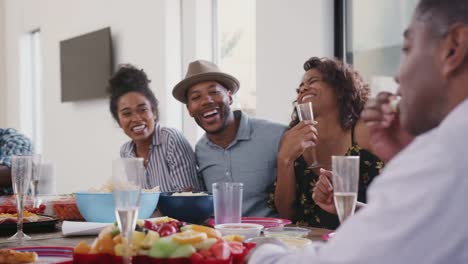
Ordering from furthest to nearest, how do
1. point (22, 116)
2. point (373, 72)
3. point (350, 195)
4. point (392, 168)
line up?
point (22, 116)
point (373, 72)
point (350, 195)
point (392, 168)

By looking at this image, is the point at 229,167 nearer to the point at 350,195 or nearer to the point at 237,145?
the point at 237,145

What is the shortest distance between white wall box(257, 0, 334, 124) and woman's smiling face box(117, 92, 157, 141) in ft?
4.23

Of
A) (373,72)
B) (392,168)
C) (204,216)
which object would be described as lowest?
(204,216)

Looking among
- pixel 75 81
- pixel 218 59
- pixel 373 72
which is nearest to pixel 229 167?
pixel 373 72

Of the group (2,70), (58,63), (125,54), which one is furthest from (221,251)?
(2,70)

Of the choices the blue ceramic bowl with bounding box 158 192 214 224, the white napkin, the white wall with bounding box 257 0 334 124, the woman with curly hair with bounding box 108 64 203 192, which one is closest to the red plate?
the blue ceramic bowl with bounding box 158 192 214 224

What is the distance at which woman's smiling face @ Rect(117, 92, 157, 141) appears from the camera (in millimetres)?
2848

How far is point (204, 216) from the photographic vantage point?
1.84 meters

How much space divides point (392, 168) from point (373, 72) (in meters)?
3.00

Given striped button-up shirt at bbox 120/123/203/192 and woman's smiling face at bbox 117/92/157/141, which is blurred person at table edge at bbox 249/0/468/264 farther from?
woman's smiling face at bbox 117/92/157/141

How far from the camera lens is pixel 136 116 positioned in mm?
2883

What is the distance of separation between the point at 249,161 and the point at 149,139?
0.68 metres

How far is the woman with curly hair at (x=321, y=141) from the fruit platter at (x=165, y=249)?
100 cm

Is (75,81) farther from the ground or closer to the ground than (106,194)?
farther from the ground
